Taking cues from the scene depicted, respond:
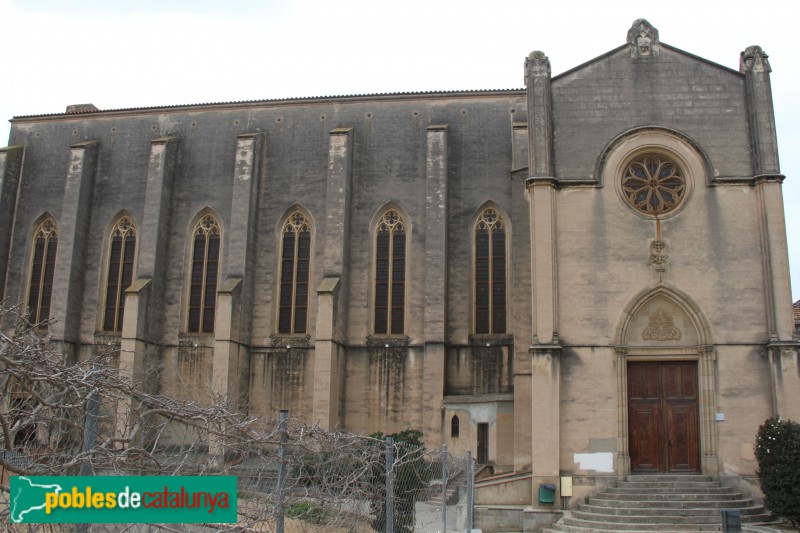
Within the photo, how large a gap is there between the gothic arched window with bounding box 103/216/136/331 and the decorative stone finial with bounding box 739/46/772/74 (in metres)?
21.4

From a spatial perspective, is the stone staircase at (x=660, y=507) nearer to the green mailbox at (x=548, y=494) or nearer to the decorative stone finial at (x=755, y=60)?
the green mailbox at (x=548, y=494)

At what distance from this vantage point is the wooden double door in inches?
718

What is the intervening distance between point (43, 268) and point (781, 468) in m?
26.0

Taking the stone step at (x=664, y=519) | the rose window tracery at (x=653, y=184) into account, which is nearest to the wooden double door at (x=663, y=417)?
the stone step at (x=664, y=519)

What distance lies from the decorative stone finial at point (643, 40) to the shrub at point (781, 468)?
921 centimetres

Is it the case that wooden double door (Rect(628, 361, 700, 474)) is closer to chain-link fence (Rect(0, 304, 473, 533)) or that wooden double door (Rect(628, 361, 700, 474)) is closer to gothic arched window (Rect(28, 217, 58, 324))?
chain-link fence (Rect(0, 304, 473, 533))

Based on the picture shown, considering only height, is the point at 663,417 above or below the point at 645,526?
above

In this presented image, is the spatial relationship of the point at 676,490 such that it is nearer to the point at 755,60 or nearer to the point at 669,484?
the point at 669,484

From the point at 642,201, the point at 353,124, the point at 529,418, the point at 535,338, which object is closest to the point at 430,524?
the point at 535,338

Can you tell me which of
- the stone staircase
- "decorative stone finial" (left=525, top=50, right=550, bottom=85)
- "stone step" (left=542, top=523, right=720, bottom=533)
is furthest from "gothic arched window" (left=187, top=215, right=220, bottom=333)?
the stone staircase

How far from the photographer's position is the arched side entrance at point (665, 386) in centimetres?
1816

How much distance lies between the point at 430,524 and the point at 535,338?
16.9 ft

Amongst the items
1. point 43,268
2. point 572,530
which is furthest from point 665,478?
point 43,268

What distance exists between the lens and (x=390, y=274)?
91.7 feet
